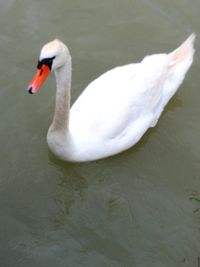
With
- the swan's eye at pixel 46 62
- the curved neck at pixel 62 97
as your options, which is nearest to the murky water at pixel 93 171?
the curved neck at pixel 62 97

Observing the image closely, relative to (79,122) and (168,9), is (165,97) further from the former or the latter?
(168,9)

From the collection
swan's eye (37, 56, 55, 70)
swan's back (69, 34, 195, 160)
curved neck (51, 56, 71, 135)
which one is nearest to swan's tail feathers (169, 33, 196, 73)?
swan's back (69, 34, 195, 160)

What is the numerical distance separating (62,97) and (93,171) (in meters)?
1.08

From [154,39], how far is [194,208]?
9.97 feet

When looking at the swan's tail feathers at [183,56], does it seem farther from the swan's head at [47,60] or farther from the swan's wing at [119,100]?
the swan's head at [47,60]

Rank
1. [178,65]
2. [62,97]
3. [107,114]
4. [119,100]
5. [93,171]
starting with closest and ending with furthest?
1. [62,97]
2. [107,114]
3. [119,100]
4. [93,171]
5. [178,65]

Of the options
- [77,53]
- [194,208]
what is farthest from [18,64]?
[194,208]

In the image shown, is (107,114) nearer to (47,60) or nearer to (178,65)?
(47,60)

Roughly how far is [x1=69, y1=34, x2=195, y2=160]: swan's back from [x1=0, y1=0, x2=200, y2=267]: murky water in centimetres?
33

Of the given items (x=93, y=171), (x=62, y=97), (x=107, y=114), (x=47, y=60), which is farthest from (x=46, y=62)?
(x=93, y=171)

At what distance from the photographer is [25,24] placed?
822 centimetres

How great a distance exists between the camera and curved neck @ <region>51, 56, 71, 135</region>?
558cm

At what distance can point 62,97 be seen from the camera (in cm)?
583

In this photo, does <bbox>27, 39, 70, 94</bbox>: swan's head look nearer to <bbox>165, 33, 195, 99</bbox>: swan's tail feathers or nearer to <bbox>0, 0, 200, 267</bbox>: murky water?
<bbox>0, 0, 200, 267</bbox>: murky water
